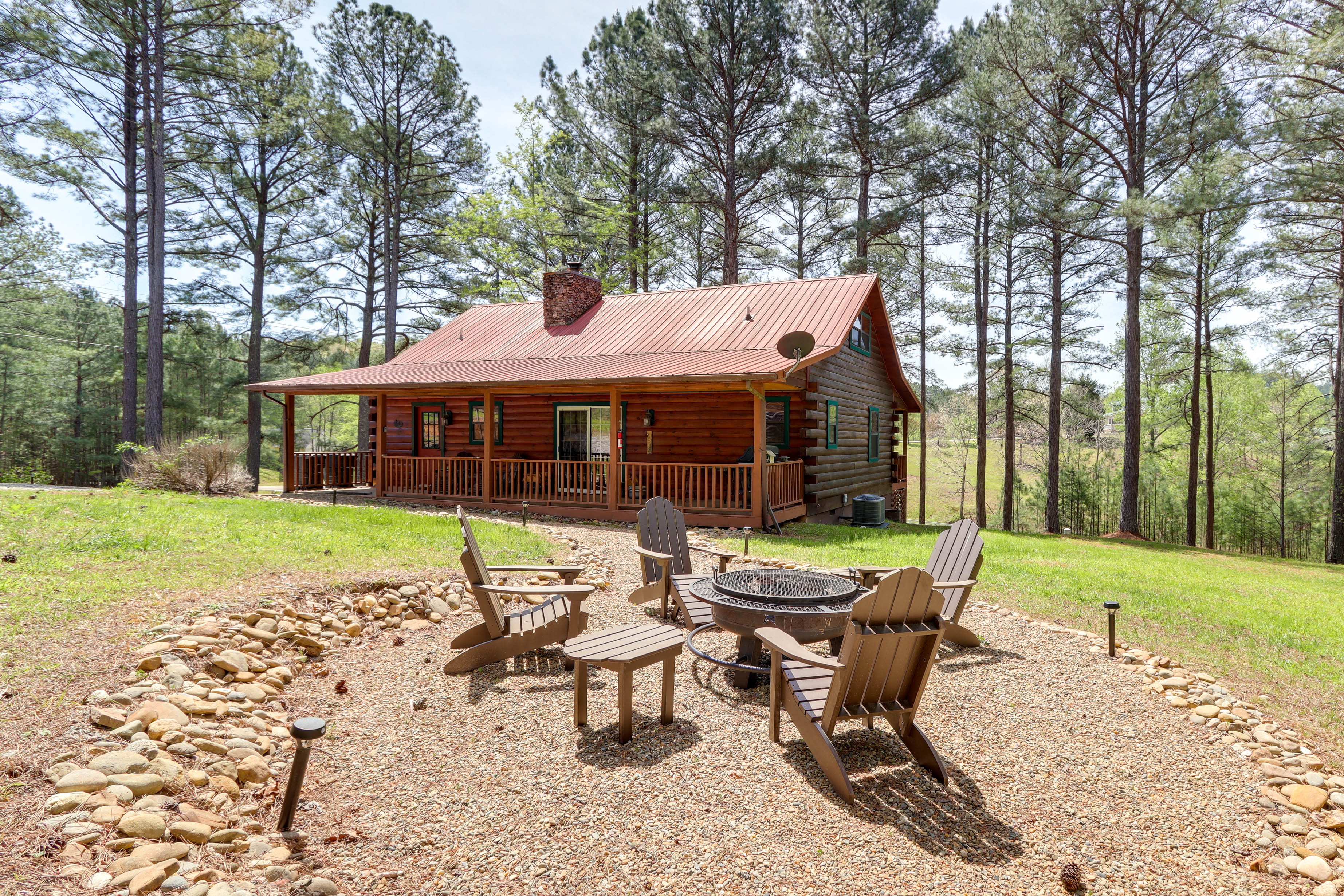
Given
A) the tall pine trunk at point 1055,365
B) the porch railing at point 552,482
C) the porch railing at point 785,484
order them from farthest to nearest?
the tall pine trunk at point 1055,365, the porch railing at point 552,482, the porch railing at point 785,484

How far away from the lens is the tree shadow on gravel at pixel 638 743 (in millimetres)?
3104

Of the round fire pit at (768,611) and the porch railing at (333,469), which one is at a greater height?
the porch railing at (333,469)

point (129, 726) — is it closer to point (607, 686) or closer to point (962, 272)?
point (607, 686)

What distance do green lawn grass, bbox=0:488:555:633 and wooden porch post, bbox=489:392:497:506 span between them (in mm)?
2417

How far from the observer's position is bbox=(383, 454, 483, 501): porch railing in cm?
1297

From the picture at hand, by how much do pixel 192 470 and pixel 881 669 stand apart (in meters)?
13.6

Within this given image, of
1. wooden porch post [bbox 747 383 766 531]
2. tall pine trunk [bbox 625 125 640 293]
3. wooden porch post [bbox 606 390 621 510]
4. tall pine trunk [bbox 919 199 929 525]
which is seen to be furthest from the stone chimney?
tall pine trunk [bbox 919 199 929 525]

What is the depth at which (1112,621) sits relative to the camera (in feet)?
15.5

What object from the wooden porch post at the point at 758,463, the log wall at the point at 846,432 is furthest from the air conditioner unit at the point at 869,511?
the wooden porch post at the point at 758,463

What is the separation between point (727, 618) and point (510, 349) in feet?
41.1

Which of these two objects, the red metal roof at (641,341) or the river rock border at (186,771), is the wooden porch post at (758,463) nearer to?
the red metal roof at (641,341)

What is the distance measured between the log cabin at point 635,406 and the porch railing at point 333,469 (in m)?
0.03

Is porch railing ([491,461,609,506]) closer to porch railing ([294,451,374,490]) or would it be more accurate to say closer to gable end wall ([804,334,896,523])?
gable end wall ([804,334,896,523])

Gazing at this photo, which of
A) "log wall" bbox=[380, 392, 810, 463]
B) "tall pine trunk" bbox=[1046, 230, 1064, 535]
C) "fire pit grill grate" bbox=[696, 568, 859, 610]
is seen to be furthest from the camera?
"tall pine trunk" bbox=[1046, 230, 1064, 535]
